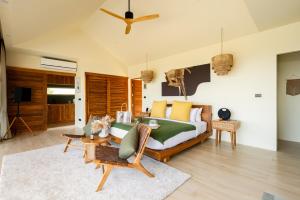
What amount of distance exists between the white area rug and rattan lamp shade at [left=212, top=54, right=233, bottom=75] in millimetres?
2630

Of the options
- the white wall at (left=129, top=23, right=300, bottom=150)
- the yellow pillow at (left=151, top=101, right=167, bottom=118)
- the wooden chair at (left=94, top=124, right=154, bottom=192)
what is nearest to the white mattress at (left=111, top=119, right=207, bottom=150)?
the wooden chair at (left=94, top=124, right=154, bottom=192)

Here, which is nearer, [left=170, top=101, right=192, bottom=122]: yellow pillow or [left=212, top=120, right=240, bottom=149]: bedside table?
[left=212, top=120, right=240, bottom=149]: bedside table

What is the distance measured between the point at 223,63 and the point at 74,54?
494 centimetres

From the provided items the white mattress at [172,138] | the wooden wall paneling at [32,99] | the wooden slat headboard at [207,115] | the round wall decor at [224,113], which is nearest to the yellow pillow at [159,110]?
the wooden slat headboard at [207,115]

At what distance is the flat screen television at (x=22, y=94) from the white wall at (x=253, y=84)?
5552 mm

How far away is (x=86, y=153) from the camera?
8.94ft

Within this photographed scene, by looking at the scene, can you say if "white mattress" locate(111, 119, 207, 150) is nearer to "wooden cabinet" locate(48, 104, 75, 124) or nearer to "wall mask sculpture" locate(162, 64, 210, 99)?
"wall mask sculpture" locate(162, 64, 210, 99)

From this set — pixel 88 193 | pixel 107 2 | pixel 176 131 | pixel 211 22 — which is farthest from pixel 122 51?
pixel 88 193

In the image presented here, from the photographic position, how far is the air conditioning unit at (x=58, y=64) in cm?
512

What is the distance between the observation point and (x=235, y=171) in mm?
2381

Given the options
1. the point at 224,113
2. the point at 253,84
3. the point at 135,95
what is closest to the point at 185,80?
the point at 224,113

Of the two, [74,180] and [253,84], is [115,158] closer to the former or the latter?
[74,180]

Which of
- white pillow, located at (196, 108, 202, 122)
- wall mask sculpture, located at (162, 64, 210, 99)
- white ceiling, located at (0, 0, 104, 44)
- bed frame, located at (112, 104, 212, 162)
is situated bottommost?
bed frame, located at (112, 104, 212, 162)

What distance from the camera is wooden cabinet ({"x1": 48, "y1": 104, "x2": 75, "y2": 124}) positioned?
6818 millimetres
